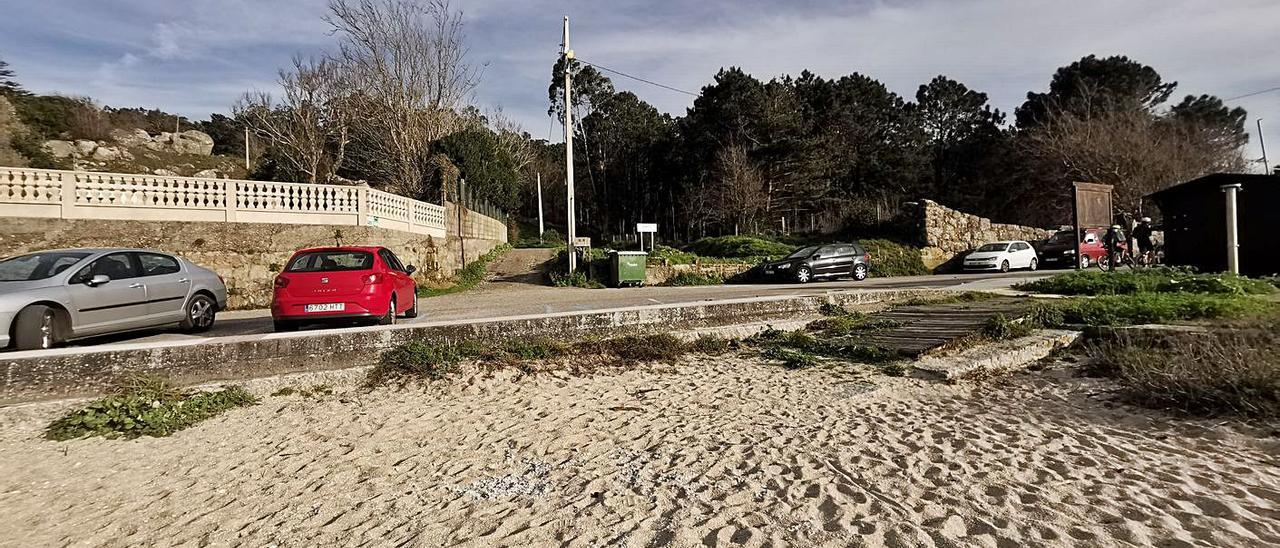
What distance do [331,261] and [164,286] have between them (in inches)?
92.8

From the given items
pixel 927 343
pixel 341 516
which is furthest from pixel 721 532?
pixel 927 343

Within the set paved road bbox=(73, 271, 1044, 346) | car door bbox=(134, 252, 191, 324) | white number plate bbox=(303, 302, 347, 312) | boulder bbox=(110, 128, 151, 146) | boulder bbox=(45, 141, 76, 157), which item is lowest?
paved road bbox=(73, 271, 1044, 346)

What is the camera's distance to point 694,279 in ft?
64.1

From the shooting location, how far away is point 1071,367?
20.4 ft

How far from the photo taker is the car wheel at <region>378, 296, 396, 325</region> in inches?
330

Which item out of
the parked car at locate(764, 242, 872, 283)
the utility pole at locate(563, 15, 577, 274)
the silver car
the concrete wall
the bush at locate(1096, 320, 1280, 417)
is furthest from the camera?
the parked car at locate(764, 242, 872, 283)

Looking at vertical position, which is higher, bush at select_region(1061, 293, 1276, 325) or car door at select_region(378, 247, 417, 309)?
car door at select_region(378, 247, 417, 309)

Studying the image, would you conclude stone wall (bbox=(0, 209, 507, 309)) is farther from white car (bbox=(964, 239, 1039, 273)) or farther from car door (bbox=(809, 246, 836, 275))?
white car (bbox=(964, 239, 1039, 273))

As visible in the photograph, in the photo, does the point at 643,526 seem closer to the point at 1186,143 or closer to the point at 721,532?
the point at 721,532

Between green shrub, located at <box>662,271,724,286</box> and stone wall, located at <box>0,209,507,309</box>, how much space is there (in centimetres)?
821

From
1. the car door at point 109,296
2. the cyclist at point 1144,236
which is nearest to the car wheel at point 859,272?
the cyclist at point 1144,236

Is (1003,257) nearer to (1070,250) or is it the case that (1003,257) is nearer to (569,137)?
(1070,250)

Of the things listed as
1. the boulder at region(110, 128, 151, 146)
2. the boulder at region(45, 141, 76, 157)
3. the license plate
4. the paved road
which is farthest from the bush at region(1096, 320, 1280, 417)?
the boulder at region(110, 128, 151, 146)

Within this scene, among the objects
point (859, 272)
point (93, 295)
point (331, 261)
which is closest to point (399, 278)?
point (331, 261)
